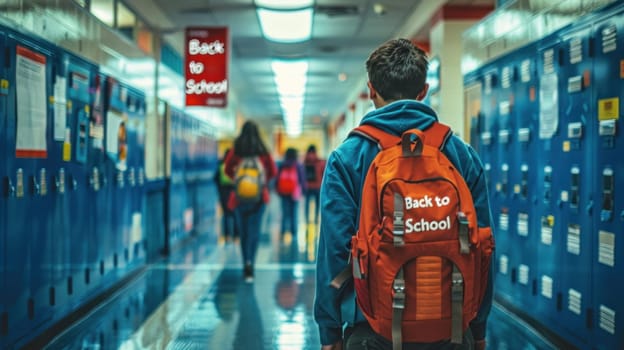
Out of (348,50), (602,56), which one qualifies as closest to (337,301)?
(602,56)

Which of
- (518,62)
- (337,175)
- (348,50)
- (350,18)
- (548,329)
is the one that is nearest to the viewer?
(337,175)

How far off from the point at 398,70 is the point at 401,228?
45 cm

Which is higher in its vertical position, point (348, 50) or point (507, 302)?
point (348, 50)

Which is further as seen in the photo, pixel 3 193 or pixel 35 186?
pixel 35 186

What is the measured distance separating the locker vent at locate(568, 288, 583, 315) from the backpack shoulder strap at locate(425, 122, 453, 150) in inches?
113

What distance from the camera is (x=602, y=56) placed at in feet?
13.0

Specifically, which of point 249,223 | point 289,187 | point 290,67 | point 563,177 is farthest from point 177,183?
point 563,177

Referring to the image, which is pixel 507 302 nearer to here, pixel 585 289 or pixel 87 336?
pixel 585 289

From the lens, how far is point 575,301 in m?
4.34

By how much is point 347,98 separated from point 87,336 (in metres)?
17.7

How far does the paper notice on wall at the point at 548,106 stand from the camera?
15.3 feet

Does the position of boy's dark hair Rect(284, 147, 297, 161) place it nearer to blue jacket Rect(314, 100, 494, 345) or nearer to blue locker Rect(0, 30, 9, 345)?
blue locker Rect(0, 30, 9, 345)

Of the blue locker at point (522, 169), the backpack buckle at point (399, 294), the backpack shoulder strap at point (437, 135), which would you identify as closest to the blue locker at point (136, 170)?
the blue locker at point (522, 169)

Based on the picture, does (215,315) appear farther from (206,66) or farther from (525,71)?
(206,66)
